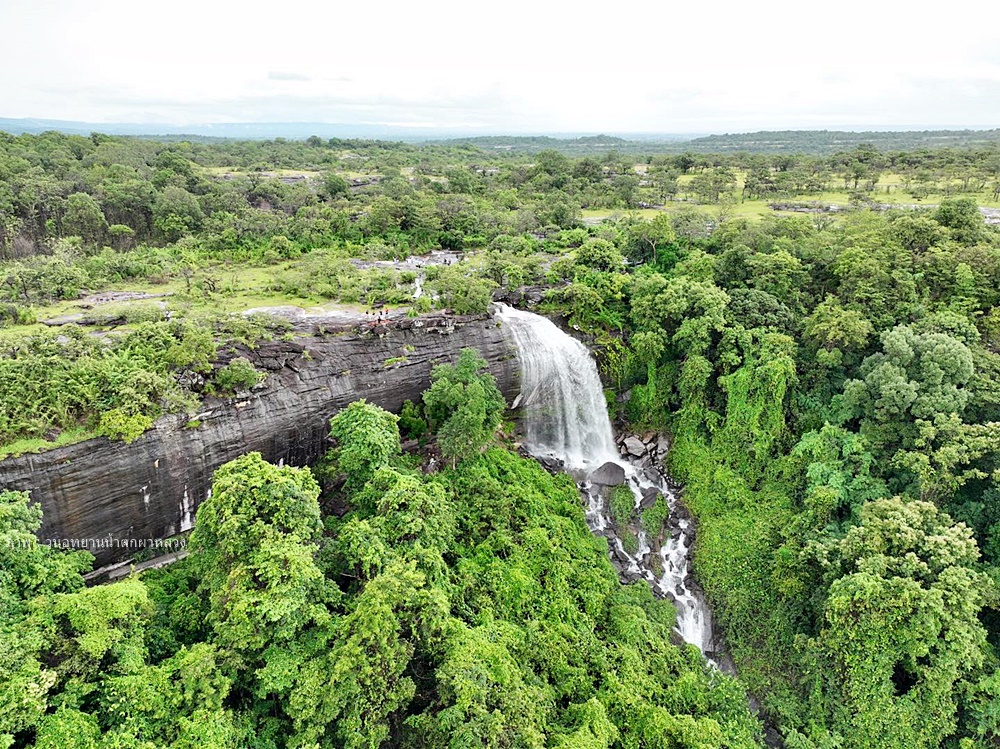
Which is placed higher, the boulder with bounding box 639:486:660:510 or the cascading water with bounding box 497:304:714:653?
the cascading water with bounding box 497:304:714:653

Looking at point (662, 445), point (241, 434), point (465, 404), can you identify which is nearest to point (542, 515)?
point (465, 404)

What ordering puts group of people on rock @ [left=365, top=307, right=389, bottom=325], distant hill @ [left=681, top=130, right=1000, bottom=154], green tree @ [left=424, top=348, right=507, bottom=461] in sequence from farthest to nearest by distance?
distant hill @ [left=681, top=130, right=1000, bottom=154] → group of people on rock @ [left=365, top=307, right=389, bottom=325] → green tree @ [left=424, top=348, right=507, bottom=461]

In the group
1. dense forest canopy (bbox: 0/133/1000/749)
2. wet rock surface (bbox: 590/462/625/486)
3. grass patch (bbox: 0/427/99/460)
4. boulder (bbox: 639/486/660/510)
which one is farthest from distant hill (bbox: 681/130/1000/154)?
grass patch (bbox: 0/427/99/460)

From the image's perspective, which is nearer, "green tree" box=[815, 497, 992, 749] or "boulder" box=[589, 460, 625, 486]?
"green tree" box=[815, 497, 992, 749]

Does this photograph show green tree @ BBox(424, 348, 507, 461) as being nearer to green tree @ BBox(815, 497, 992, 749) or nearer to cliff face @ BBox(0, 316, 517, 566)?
cliff face @ BBox(0, 316, 517, 566)

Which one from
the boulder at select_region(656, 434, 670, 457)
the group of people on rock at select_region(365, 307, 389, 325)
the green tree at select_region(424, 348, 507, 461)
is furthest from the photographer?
the boulder at select_region(656, 434, 670, 457)

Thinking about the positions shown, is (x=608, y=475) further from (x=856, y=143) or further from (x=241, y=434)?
(x=856, y=143)
